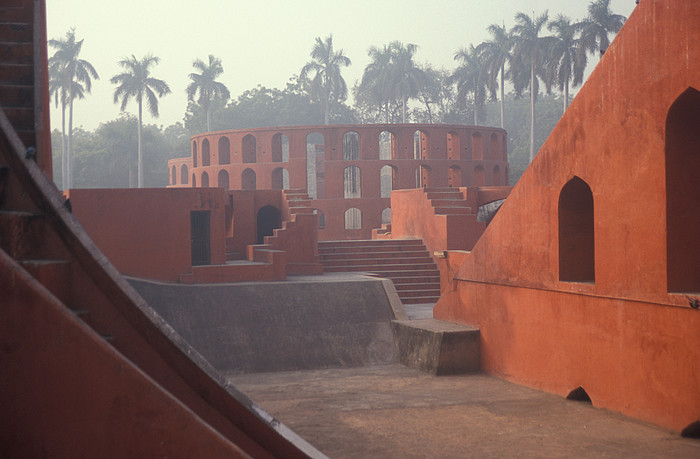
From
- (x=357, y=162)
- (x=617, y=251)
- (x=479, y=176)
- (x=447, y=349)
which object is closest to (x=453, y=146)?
(x=479, y=176)

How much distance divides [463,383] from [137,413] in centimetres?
739

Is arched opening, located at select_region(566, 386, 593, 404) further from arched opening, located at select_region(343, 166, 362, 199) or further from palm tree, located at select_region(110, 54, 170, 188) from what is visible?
palm tree, located at select_region(110, 54, 170, 188)

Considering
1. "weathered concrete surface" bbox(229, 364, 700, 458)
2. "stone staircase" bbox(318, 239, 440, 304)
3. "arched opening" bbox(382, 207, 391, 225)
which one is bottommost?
"weathered concrete surface" bbox(229, 364, 700, 458)

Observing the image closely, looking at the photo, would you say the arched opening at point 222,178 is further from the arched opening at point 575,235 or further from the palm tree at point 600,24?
the arched opening at point 575,235

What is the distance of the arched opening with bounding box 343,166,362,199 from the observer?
2922cm

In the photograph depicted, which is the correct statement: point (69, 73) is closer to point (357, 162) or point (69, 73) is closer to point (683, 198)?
point (357, 162)

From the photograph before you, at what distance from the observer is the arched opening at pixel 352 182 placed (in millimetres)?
29219

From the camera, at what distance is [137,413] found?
138 inches

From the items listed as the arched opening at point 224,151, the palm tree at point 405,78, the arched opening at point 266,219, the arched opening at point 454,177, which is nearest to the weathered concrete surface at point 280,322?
the arched opening at point 266,219

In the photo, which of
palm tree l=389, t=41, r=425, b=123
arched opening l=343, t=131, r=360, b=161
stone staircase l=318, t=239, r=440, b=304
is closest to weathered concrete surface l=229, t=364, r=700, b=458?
stone staircase l=318, t=239, r=440, b=304

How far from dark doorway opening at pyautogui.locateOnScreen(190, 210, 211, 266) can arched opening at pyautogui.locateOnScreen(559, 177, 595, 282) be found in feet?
27.0

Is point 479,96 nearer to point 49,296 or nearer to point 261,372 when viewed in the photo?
point 261,372

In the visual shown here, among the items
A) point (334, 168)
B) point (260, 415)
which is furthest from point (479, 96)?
point (260, 415)

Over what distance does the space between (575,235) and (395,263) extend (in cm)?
865
